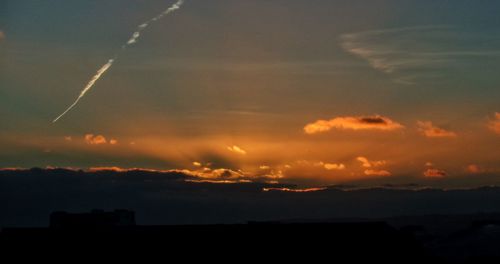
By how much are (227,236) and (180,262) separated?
4452mm

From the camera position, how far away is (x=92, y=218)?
115 meters

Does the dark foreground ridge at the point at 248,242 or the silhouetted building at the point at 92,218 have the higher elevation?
the silhouetted building at the point at 92,218

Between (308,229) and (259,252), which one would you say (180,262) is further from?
(308,229)

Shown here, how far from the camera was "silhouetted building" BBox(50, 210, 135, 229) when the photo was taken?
11224cm

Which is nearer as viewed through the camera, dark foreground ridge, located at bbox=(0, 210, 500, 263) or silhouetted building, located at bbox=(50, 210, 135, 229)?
dark foreground ridge, located at bbox=(0, 210, 500, 263)

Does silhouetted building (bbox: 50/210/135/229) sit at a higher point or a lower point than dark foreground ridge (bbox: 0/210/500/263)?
higher

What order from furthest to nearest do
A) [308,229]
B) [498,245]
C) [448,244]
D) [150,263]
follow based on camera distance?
1. [448,244]
2. [498,245]
3. [308,229]
4. [150,263]

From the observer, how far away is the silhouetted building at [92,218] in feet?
368

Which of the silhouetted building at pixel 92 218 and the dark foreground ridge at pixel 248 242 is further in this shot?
the silhouetted building at pixel 92 218

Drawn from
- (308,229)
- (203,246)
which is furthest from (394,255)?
(203,246)

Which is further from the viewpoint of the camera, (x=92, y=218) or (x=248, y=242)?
(x=92, y=218)

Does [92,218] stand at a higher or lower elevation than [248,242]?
higher

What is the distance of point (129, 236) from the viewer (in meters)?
54.6

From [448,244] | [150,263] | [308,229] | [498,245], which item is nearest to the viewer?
[150,263]
